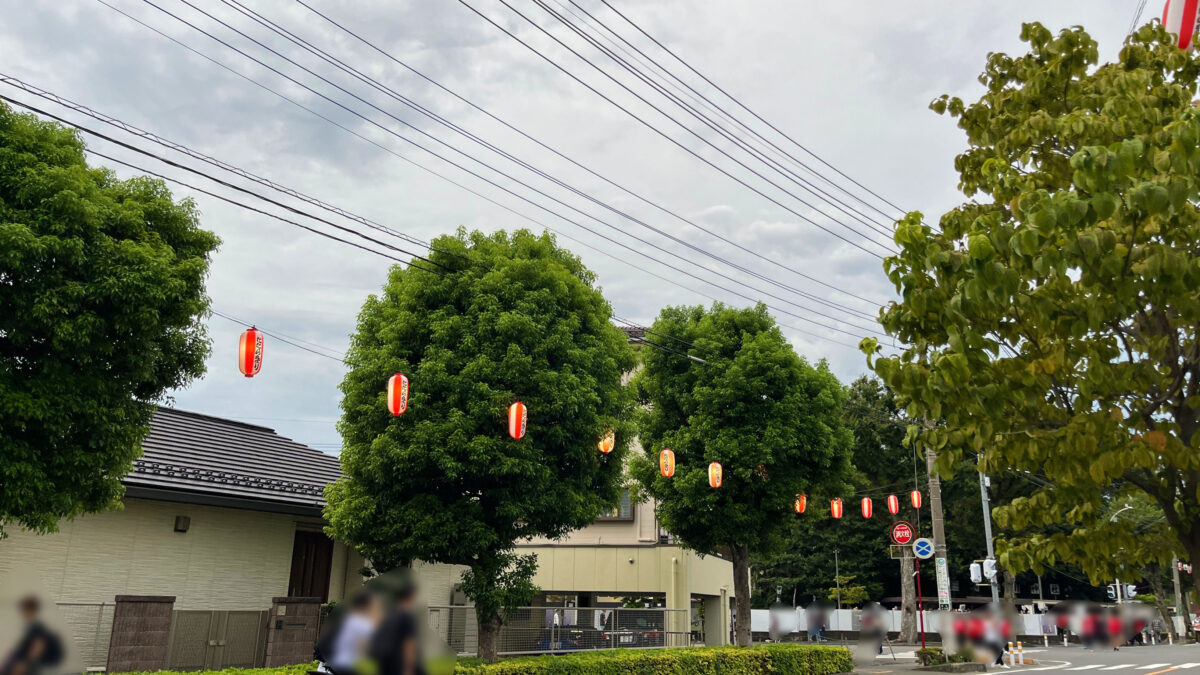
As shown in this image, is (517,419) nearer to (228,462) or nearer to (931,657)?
(228,462)

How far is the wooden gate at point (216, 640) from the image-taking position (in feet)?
51.7

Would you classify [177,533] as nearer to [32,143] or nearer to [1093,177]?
[32,143]

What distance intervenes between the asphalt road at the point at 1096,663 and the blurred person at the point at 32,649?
2702 centimetres

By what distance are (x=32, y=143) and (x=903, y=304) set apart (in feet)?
35.1

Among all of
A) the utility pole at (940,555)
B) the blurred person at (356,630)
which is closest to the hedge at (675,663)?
the utility pole at (940,555)

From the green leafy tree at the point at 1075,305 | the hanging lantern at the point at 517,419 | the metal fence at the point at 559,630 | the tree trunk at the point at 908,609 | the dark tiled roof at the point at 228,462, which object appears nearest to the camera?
the green leafy tree at the point at 1075,305

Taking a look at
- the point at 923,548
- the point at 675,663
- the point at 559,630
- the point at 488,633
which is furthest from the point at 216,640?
the point at 923,548

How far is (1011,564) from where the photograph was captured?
22.1 ft

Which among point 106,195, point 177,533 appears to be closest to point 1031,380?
point 106,195

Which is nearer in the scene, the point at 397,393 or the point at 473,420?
the point at 397,393

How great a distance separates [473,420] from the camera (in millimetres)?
15703

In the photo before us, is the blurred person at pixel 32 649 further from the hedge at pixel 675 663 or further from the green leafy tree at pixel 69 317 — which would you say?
the hedge at pixel 675 663

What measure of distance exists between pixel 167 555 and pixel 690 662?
12352 mm

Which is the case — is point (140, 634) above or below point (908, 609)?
above
